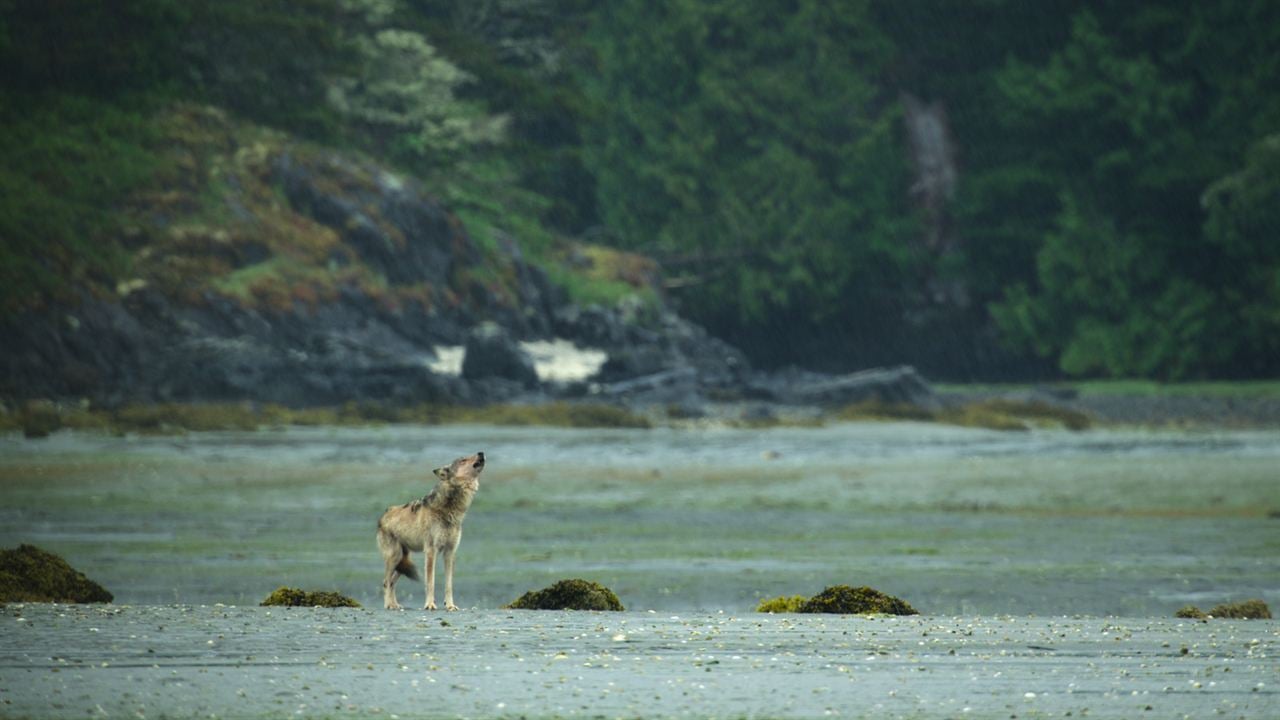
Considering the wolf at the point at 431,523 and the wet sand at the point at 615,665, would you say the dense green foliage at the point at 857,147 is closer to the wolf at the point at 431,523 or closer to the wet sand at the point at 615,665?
the wolf at the point at 431,523

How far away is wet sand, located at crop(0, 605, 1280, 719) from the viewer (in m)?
9.20

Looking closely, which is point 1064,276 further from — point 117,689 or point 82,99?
point 117,689

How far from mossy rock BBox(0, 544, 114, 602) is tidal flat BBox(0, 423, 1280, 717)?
938 mm

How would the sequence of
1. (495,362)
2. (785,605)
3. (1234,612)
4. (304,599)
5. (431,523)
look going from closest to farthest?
(431,523) < (1234,612) < (304,599) < (785,605) < (495,362)

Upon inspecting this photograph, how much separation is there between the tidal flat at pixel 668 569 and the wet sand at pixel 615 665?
31 millimetres

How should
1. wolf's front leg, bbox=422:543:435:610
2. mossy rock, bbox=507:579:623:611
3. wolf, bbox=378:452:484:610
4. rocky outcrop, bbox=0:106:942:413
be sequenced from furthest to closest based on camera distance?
rocky outcrop, bbox=0:106:942:413 → mossy rock, bbox=507:579:623:611 → wolf's front leg, bbox=422:543:435:610 → wolf, bbox=378:452:484:610

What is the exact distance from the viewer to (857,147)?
6462cm

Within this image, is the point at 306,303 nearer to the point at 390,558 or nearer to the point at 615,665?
the point at 390,558

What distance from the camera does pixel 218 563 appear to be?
18859 millimetres

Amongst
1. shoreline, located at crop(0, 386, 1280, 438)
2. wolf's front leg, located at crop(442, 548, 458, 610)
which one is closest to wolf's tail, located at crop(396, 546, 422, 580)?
wolf's front leg, located at crop(442, 548, 458, 610)

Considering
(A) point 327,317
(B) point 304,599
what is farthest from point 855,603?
(A) point 327,317

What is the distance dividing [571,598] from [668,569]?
5.11 metres

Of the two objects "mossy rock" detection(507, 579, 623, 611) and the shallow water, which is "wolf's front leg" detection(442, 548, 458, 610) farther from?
the shallow water

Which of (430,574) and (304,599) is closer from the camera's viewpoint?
(430,574)
